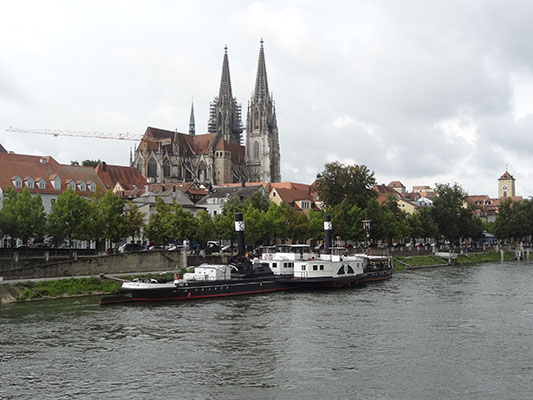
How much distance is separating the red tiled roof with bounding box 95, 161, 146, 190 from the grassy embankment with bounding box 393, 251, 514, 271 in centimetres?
5649

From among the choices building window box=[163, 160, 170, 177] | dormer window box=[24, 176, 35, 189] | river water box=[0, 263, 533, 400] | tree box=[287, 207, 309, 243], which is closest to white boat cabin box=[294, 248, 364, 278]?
river water box=[0, 263, 533, 400]

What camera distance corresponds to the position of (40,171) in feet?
289

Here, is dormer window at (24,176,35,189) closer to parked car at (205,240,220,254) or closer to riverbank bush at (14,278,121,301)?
parked car at (205,240,220,254)

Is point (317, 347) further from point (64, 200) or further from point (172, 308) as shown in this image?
point (64, 200)

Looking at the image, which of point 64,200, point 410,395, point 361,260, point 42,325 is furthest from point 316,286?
point 410,395

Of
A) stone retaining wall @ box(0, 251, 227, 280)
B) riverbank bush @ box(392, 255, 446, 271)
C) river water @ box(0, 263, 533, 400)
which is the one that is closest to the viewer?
river water @ box(0, 263, 533, 400)

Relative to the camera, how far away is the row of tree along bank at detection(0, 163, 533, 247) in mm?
68625

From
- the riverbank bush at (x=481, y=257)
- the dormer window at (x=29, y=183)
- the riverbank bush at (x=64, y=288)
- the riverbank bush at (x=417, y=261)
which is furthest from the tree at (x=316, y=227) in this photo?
the riverbank bush at (x=64, y=288)

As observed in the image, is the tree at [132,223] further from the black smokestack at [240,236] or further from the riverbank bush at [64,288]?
the black smokestack at [240,236]

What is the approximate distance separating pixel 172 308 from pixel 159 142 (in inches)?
5640

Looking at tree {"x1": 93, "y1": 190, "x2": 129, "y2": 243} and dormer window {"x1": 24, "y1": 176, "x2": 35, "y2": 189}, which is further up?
dormer window {"x1": 24, "y1": 176, "x2": 35, "y2": 189}

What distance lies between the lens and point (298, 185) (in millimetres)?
151875

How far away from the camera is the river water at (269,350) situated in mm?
28438

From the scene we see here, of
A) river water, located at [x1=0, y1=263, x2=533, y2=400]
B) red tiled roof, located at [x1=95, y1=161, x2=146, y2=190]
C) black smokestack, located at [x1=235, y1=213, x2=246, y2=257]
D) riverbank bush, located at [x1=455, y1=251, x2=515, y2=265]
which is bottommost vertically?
river water, located at [x1=0, y1=263, x2=533, y2=400]
